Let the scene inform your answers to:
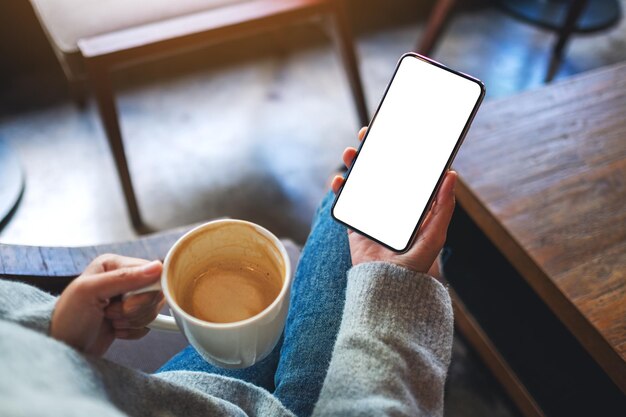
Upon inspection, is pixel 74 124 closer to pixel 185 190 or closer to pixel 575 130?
pixel 185 190

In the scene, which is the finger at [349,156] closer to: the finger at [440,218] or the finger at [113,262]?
the finger at [440,218]

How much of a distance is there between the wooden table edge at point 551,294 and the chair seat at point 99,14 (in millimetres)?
689

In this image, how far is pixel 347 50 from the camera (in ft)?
4.39

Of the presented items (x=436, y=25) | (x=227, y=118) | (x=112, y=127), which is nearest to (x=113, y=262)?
(x=112, y=127)

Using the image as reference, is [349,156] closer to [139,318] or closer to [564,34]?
[139,318]

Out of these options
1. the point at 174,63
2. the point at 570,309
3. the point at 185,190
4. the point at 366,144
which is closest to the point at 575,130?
the point at 570,309

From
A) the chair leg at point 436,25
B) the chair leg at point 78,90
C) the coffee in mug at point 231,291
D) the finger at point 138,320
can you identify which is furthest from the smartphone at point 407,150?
the chair leg at point 78,90

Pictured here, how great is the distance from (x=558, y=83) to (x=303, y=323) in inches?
28.9

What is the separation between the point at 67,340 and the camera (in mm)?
491

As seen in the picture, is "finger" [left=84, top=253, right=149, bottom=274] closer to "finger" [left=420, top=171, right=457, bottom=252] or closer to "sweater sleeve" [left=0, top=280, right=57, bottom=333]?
"sweater sleeve" [left=0, top=280, right=57, bottom=333]

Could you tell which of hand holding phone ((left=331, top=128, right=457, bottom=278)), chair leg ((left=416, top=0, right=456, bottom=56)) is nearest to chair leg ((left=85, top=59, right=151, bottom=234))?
hand holding phone ((left=331, top=128, right=457, bottom=278))

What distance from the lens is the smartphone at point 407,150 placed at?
26.0 inches

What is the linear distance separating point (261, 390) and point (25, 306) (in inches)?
9.6

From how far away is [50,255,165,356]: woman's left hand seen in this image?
1.61 ft
